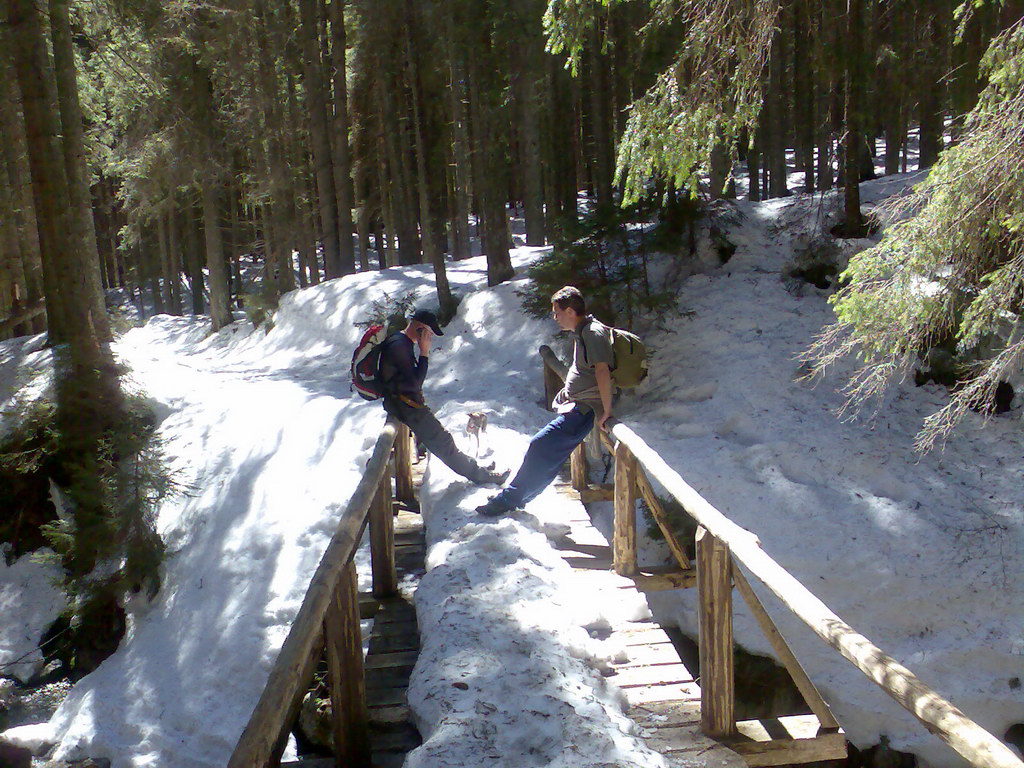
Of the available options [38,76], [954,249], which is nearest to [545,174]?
[38,76]

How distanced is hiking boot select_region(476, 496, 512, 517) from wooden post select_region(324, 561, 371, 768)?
217 cm

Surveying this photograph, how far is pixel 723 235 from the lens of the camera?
13492mm

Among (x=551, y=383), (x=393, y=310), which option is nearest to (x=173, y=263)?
(x=393, y=310)

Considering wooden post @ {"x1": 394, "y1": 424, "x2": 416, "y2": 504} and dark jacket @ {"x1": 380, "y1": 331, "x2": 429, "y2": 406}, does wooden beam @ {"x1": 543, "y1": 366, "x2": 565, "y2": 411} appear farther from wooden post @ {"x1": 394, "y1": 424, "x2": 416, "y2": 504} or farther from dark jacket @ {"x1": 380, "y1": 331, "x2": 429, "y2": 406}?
dark jacket @ {"x1": 380, "y1": 331, "x2": 429, "y2": 406}

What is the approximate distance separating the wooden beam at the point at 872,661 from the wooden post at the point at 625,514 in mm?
1432

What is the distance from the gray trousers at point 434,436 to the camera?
262 inches

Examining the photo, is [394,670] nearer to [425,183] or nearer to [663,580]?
[663,580]

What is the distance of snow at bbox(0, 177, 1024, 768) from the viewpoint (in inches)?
155

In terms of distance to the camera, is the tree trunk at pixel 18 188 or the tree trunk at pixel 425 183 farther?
the tree trunk at pixel 18 188

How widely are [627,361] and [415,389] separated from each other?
1869mm

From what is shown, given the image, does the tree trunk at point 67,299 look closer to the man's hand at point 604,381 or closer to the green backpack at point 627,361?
the man's hand at point 604,381

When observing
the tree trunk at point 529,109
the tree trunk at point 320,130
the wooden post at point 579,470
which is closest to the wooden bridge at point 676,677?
the wooden post at point 579,470

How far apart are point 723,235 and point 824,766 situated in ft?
28.5

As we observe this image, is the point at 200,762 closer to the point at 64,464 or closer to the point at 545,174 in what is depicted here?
the point at 64,464
